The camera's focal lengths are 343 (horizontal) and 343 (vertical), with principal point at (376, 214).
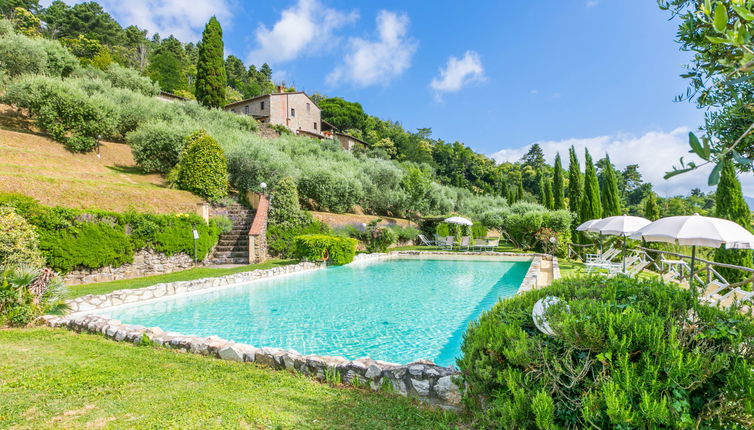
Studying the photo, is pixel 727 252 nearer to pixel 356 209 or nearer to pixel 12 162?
pixel 356 209

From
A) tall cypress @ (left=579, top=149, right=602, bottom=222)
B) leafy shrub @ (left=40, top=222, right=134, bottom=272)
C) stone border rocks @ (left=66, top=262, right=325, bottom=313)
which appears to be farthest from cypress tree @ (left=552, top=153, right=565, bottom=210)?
leafy shrub @ (left=40, top=222, right=134, bottom=272)

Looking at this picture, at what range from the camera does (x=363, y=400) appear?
320 centimetres

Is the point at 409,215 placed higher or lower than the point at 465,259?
higher

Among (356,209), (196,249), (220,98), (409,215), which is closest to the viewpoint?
(196,249)

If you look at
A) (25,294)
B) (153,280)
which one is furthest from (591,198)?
(25,294)

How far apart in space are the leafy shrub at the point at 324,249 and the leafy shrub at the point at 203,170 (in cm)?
435

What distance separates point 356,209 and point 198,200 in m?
10.1

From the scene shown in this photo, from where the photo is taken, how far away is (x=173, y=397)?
309cm

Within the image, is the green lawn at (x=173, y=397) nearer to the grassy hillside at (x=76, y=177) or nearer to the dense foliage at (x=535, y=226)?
the grassy hillside at (x=76, y=177)

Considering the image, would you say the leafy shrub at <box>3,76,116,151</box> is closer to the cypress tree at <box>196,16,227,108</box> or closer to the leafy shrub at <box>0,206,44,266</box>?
the leafy shrub at <box>0,206,44,266</box>

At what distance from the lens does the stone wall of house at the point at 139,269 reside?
8.55 metres

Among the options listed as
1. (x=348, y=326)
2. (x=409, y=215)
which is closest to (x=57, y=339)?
(x=348, y=326)

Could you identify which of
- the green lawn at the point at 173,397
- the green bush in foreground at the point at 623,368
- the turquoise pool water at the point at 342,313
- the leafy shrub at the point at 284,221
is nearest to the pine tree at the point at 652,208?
the turquoise pool water at the point at 342,313

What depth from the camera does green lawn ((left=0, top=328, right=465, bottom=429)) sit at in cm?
270
